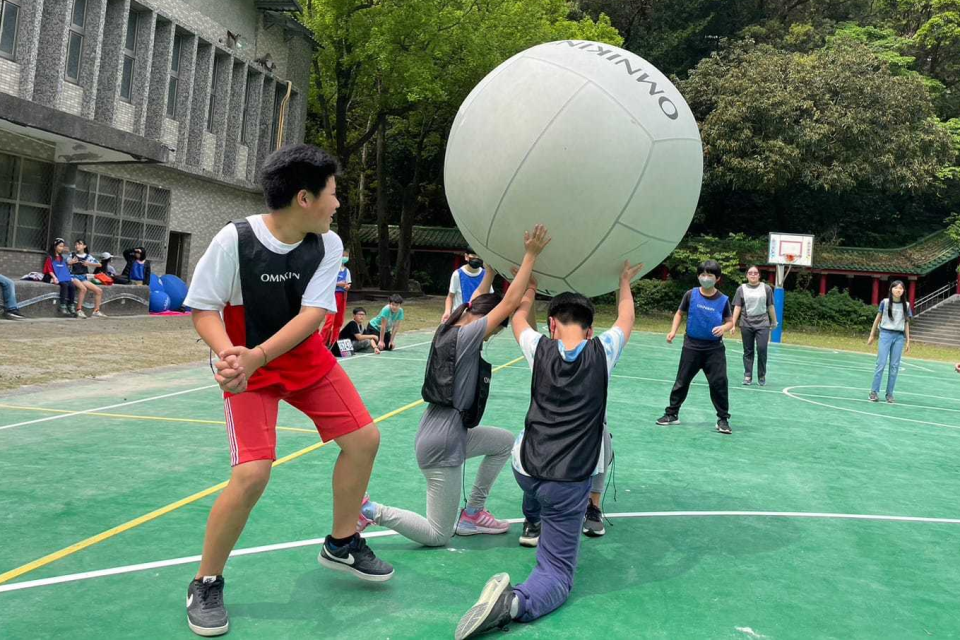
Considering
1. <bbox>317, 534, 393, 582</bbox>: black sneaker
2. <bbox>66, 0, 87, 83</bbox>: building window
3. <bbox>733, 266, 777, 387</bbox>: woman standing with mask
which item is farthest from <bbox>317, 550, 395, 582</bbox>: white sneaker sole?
<bbox>66, 0, 87, 83</bbox>: building window

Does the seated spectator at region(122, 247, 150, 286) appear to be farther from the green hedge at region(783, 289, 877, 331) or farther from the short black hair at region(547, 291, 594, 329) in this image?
the green hedge at region(783, 289, 877, 331)

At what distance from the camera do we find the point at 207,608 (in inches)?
113

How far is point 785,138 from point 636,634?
95.5ft

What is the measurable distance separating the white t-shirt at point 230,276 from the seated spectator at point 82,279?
45.0ft

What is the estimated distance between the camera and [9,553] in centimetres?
352

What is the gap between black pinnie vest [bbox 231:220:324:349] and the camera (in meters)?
3.02

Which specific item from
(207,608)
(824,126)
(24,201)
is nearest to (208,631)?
(207,608)

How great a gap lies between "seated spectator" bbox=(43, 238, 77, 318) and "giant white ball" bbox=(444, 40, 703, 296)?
13.3m

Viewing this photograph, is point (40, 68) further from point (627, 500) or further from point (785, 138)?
point (785, 138)

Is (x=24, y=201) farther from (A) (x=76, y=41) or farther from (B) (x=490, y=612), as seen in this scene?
(B) (x=490, y=612)

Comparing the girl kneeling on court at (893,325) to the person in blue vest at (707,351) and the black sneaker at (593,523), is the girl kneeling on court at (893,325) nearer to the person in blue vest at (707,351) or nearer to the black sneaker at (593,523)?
the person in blue vest at (707,351)

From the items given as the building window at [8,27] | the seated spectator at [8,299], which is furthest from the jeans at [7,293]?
the building window at [8,27]

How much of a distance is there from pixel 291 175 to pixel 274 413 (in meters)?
0.95

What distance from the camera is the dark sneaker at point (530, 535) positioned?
404 cm
